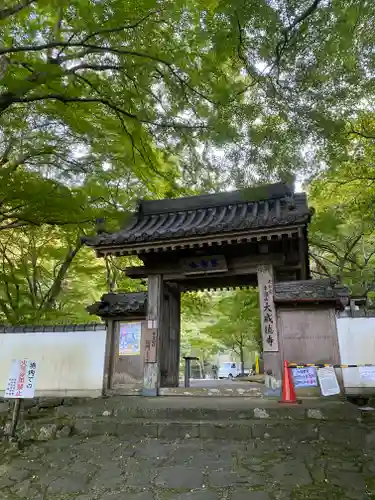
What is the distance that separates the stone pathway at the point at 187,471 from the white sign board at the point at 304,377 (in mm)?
2702

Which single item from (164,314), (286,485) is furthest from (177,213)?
(286,485)

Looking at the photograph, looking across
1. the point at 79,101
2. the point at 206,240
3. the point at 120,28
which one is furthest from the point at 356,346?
the point at 120,28

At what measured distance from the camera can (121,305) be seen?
10047 mm

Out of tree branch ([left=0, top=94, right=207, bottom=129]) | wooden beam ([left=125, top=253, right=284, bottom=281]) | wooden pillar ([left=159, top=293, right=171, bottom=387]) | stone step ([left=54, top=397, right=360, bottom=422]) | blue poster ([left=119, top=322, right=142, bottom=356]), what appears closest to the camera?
stone step ([left=54, top=397, right=360, bottom=422])

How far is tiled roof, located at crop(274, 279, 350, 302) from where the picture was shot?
27.8 feet

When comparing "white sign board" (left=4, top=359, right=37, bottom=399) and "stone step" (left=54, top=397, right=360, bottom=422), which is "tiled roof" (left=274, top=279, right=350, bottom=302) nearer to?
"stone step" (left=54, top=397, right=360, bottom=422)

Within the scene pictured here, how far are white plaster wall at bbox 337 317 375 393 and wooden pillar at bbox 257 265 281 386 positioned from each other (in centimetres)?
240

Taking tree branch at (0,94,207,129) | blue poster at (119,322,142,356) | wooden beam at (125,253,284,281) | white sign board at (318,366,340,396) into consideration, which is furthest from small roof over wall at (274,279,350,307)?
tree branch at (0,94,207,129)

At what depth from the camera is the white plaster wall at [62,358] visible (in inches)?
399

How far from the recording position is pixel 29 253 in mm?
14945

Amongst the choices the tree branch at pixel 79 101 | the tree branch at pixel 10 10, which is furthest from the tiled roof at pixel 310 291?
the tree branch at pixel 10 10

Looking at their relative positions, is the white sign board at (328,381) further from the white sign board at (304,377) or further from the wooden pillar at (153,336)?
the wooden pillar at (153,336)

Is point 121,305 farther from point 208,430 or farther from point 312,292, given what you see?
point 312,292

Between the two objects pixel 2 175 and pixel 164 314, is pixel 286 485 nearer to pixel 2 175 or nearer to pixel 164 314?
pixel 164 314
